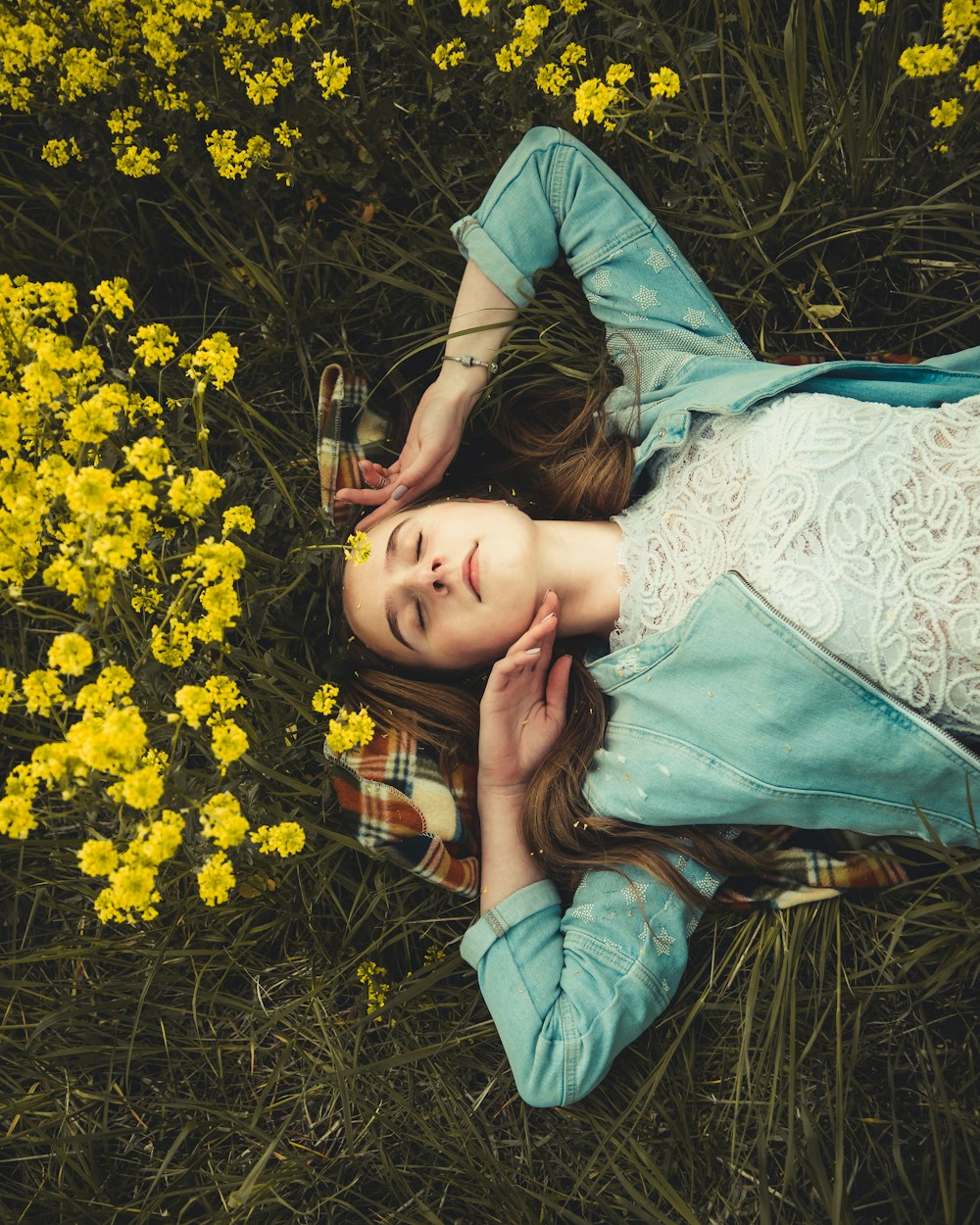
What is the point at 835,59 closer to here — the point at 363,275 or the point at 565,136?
the point at 565,136

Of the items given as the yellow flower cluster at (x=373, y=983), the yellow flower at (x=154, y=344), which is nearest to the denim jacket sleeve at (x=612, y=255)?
the yellow flower at (x=154, y=344)

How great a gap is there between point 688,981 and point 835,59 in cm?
263

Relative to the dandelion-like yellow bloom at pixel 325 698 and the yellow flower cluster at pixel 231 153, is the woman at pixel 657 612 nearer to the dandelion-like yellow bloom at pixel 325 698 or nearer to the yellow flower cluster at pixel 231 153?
the dandelion-like yellow bloom at pixel 325 698

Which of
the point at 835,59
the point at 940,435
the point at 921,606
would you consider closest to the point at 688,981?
the point at 921,606

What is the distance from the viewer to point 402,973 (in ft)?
8.68

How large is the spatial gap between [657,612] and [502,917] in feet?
2.93

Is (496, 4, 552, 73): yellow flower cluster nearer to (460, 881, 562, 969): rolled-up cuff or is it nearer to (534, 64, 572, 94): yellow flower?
(534, 64, 572, 94): yellow flower

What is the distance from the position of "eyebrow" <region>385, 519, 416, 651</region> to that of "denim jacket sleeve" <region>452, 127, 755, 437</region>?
2.53 ft

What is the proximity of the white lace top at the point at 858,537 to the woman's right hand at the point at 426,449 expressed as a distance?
673 millimetres

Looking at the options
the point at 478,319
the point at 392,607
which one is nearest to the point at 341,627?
the point at 392,607

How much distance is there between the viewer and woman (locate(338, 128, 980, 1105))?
2102 millimetres

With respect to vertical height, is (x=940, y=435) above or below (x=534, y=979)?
above

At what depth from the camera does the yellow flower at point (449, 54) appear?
226cm

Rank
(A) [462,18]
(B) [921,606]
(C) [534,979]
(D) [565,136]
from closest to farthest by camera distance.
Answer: (B) [921,606], (C) [534,979], (D) [565,136], (A) [462,18]
